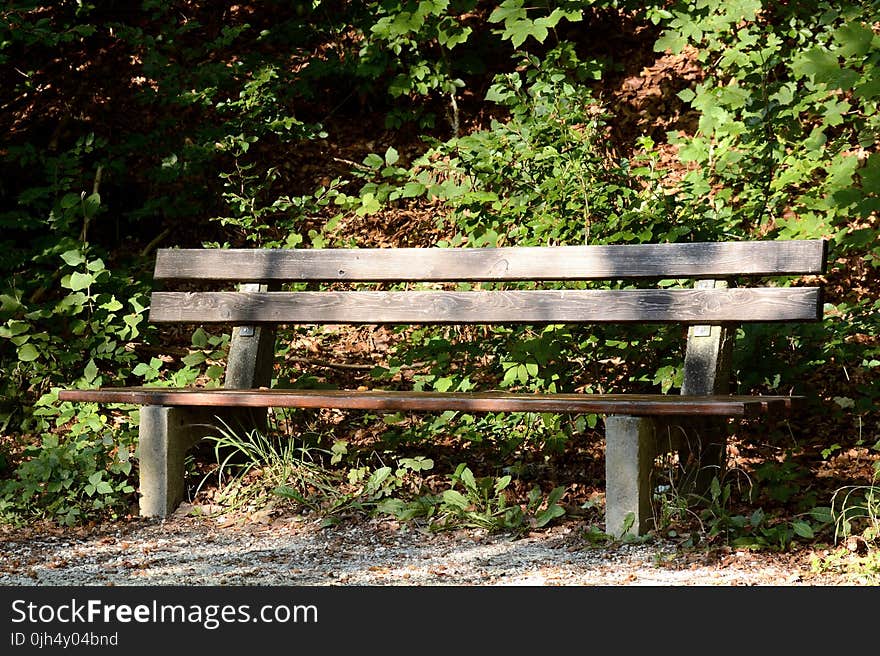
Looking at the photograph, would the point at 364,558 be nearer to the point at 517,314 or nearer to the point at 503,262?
the point at 517,314

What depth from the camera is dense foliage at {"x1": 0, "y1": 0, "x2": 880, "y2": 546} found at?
468 cm

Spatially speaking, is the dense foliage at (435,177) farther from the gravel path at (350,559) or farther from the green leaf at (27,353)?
the gravel path at (350,559)

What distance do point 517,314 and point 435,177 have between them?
2362mm

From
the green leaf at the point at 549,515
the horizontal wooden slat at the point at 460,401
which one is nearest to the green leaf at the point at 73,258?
the horizontal wooden slat at the point at 460,401

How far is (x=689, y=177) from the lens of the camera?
5.27 metres

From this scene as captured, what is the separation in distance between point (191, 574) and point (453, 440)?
1966mm

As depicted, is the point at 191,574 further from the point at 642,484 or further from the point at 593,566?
the point at 642,484

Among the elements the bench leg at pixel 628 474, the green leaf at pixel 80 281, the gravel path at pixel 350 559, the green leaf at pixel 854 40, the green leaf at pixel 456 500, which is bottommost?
the gravel path at pixel 350 559

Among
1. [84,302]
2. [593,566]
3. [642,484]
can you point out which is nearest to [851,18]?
[642,484]

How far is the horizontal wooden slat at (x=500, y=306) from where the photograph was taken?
3967 millimetres

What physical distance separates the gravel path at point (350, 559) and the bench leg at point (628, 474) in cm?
10

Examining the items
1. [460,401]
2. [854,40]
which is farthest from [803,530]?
[854,40]

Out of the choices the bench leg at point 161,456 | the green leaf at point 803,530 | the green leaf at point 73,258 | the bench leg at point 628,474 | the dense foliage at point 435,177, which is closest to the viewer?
the green leaf at point 803,530

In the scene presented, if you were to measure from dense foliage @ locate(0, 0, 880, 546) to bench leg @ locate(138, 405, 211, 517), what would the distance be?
0.17 meters
